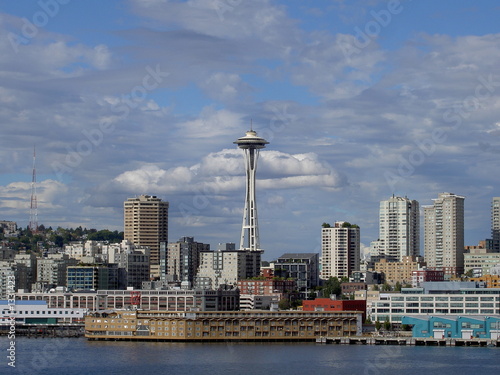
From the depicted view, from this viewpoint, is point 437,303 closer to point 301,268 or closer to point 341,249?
point 301,268

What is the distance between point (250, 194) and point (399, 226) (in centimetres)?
2971

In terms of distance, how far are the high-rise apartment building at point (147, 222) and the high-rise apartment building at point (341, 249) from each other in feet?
76.4

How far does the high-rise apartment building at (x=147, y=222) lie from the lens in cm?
15075

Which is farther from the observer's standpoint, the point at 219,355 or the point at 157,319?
the point at 157,319

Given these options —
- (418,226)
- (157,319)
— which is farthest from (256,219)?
(157,319)

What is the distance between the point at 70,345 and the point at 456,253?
256 ft

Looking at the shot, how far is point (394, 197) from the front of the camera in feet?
514

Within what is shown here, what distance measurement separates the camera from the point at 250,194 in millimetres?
135000

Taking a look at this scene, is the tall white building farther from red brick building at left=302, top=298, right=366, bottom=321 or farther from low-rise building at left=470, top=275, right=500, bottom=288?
red brick building at left=302, top=298, right=366, bottom=321

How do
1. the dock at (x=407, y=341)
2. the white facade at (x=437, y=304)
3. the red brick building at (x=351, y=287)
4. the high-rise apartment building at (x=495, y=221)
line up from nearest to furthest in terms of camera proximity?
the dock at (x=407, y=341) < the white facade at (x=437, y=304) < the red brick building at (x=351, y=287) < the high-rise apartment building at (x=495, y=221)

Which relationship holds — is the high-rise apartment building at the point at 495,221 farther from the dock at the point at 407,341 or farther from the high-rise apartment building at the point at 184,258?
the dock at the point at 407,341

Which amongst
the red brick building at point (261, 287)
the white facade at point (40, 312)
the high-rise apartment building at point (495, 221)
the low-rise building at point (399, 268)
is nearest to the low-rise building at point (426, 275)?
the low-rise building at point (399, 268)

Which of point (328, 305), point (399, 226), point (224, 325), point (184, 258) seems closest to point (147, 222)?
point (184, 258)

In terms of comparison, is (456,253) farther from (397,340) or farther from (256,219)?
(397,340)
